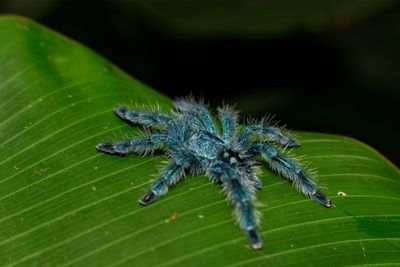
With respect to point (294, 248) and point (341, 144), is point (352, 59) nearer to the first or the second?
point (341, 144)

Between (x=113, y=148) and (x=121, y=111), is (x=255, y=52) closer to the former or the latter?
(x=121, y=111)

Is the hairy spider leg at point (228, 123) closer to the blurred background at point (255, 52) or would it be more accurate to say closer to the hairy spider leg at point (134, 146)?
the hairy spider leg at point (134, 146)

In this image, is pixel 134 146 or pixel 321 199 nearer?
pixel 321 199

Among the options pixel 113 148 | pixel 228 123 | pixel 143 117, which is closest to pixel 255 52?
pixel 228 123

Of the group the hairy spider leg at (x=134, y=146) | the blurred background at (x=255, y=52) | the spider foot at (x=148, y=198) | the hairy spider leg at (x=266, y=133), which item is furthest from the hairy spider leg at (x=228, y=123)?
the blurred background at (x=255, y=52)

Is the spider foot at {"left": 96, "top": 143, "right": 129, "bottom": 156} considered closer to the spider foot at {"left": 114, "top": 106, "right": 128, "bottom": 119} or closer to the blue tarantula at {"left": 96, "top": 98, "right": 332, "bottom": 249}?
the blue tarantula at {"left": 96, "top": 98, "right": 332, "bottom": 249}

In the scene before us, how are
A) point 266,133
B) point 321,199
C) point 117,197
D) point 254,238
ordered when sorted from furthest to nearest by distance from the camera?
point 266,133
point 321,199
point 117,197
point 254,238

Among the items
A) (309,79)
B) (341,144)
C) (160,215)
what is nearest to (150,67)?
(309,79)
